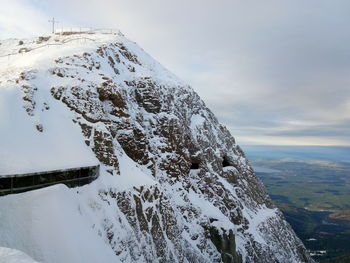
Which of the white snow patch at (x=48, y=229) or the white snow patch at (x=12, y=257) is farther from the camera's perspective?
the white snow patch at (x=48, y=229)

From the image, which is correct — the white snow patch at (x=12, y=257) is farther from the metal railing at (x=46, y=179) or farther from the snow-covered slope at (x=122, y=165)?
the metal railing at (x=46, y=179)

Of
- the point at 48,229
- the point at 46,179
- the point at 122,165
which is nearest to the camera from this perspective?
the point at 48,229

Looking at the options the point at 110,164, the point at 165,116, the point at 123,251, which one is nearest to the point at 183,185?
the point at 165,116

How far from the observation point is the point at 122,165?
31.8m

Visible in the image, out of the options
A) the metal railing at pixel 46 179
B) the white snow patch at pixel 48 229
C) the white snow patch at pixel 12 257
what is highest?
the metal railing at pixel 46 179

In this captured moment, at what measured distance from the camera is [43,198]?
835 inches

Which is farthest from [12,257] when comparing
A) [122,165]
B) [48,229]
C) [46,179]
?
[122,165]

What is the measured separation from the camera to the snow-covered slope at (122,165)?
21547 millimetres

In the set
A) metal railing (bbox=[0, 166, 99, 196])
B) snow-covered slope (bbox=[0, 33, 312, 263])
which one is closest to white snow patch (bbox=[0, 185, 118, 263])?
snow-covered slope (bbox=[0, 33, 312, 263])

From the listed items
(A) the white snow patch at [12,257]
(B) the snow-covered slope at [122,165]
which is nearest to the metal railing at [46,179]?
(B) the snow-covered slope at [122,165]

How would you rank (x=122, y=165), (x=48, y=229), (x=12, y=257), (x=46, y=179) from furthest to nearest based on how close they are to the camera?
(x=122, y=165) → (x=46, y=179) → (x=48, y=229) → (x=12, y=257)

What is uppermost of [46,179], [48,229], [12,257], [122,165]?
[122,165]

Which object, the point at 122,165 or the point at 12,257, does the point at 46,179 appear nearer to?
the point at 122,165

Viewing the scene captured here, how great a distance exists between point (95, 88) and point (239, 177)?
31.1 m
